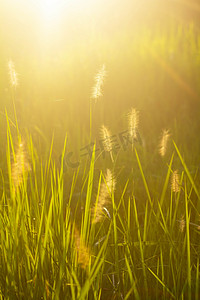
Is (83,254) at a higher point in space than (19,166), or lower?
lower

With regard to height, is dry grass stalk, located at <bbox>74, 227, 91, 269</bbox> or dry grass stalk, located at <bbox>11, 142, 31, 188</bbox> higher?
dry grass stalk, located at <bbox>11, 142, 31, 188</bbox>

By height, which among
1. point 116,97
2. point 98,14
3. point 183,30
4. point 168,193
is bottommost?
point 168,193

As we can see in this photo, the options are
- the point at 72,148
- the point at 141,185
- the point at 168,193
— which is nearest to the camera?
the point at 168,193

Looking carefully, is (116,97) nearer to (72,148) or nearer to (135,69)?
(135,69)

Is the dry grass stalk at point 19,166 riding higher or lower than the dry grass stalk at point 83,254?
higher

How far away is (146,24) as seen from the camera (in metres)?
3.43

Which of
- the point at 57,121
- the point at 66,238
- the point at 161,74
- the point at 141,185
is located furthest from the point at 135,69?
the point at 66,238

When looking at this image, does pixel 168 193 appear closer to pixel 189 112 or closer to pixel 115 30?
pixel 189 112

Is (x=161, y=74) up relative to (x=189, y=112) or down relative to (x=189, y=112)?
up

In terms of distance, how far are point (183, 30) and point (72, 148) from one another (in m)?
1.54

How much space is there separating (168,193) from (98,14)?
2.24m

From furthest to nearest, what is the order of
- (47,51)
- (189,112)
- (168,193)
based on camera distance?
(47,51) < (189,112) < (168,193)

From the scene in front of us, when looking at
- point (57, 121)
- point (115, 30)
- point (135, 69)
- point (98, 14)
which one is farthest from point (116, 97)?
point (98, 14)

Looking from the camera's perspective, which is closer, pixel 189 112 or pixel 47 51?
pixel 189 112
